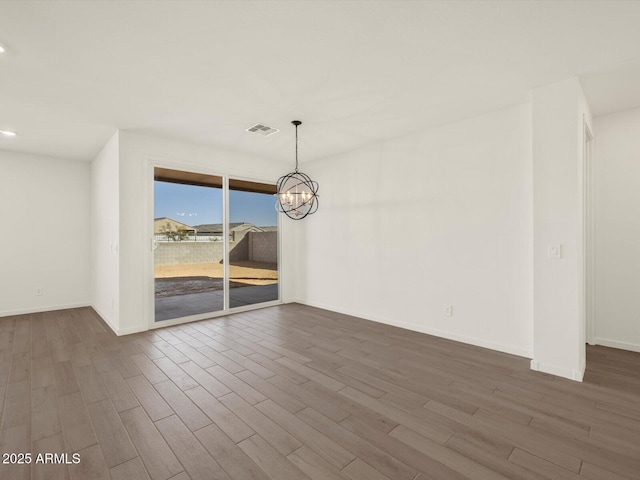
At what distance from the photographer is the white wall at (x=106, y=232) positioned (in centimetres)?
425

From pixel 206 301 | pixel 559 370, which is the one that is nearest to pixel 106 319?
pixel 206 301

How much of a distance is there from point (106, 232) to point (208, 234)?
4.86 feet

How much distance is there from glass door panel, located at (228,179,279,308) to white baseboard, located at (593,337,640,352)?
4849 millimetres

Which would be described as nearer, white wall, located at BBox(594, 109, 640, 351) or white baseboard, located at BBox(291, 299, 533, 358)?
white baseboard, located at BBox(291, 299, 533, 358)

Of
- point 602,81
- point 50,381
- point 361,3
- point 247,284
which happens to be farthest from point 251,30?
point 247,284

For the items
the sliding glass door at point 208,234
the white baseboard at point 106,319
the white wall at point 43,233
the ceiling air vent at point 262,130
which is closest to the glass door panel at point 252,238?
the sliding glass door at point 208,234

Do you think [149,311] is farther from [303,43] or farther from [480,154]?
[480,154]

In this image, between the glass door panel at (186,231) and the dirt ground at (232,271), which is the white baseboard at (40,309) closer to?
the glass door panel at (186,231)

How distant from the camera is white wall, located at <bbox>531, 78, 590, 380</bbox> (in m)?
2.78

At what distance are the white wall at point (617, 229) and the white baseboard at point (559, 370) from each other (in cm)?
115

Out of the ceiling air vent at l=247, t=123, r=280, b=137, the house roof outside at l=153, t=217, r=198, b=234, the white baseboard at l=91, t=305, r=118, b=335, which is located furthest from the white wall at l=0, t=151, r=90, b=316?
the ceiling air vent at l=247, t=123, r=280, b=137

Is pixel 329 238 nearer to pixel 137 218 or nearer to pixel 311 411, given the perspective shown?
pixel 137 218

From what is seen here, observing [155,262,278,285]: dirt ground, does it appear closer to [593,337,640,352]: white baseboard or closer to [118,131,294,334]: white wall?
[118,131,294,334]: white wall

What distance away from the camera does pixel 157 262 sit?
453 cm
